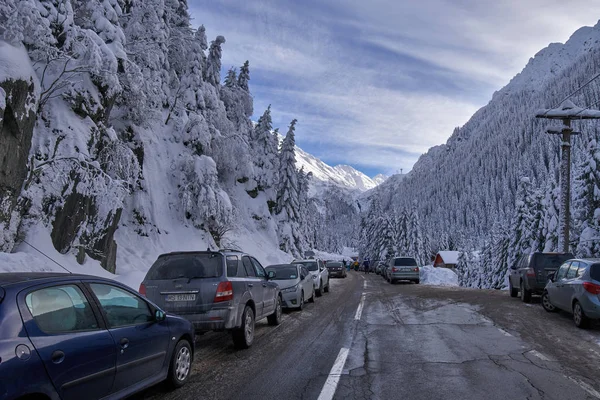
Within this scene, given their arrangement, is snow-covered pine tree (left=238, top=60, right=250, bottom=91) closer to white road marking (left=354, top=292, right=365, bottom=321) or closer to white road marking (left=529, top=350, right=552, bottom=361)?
white road marking (left=354, top=292, right=365, bottom=321)

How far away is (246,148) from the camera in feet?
120

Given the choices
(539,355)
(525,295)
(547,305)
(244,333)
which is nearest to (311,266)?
(525,295)

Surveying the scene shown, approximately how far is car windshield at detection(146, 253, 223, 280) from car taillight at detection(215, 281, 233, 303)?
0.24m

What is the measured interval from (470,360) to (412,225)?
61174 mm

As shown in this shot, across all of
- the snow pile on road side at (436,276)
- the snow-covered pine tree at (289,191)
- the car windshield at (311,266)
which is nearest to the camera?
the car windshield at (311,266)

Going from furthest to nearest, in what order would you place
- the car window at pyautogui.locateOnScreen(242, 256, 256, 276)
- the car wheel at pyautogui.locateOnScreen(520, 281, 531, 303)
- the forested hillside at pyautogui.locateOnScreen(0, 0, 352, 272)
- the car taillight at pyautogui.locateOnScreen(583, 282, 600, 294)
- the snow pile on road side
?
the snow pile on road side, the car wheel at pyautogui.locateOnScreen(520, 281, 531, 303), the forested hillside at pyautogui.locateOnScreen(0, 0, 352, 272), the car taillight at pyautogui.locateOnScreen(583, 282, 600, 294), the car window at pyautogui.locateOnScreen(242, 256, 256, 276)

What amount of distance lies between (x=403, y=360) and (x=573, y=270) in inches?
277

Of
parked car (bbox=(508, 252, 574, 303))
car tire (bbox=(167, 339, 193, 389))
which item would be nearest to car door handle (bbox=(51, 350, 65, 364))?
car tire (bbox=(167, 339, 193, 389))

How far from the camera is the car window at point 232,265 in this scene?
8047 mm

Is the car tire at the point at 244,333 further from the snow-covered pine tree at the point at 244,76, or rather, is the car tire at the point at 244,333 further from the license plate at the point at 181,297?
the snow-covered pine tree at the point at 244,76

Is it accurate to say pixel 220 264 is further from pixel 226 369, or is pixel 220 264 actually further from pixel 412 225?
pixel 412 225

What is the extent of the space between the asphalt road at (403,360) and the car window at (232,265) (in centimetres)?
148

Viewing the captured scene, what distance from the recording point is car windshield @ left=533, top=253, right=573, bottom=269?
15.0 metres

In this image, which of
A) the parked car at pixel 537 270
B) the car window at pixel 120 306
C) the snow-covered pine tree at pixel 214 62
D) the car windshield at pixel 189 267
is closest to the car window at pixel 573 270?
the parked car at pixel 537 270
